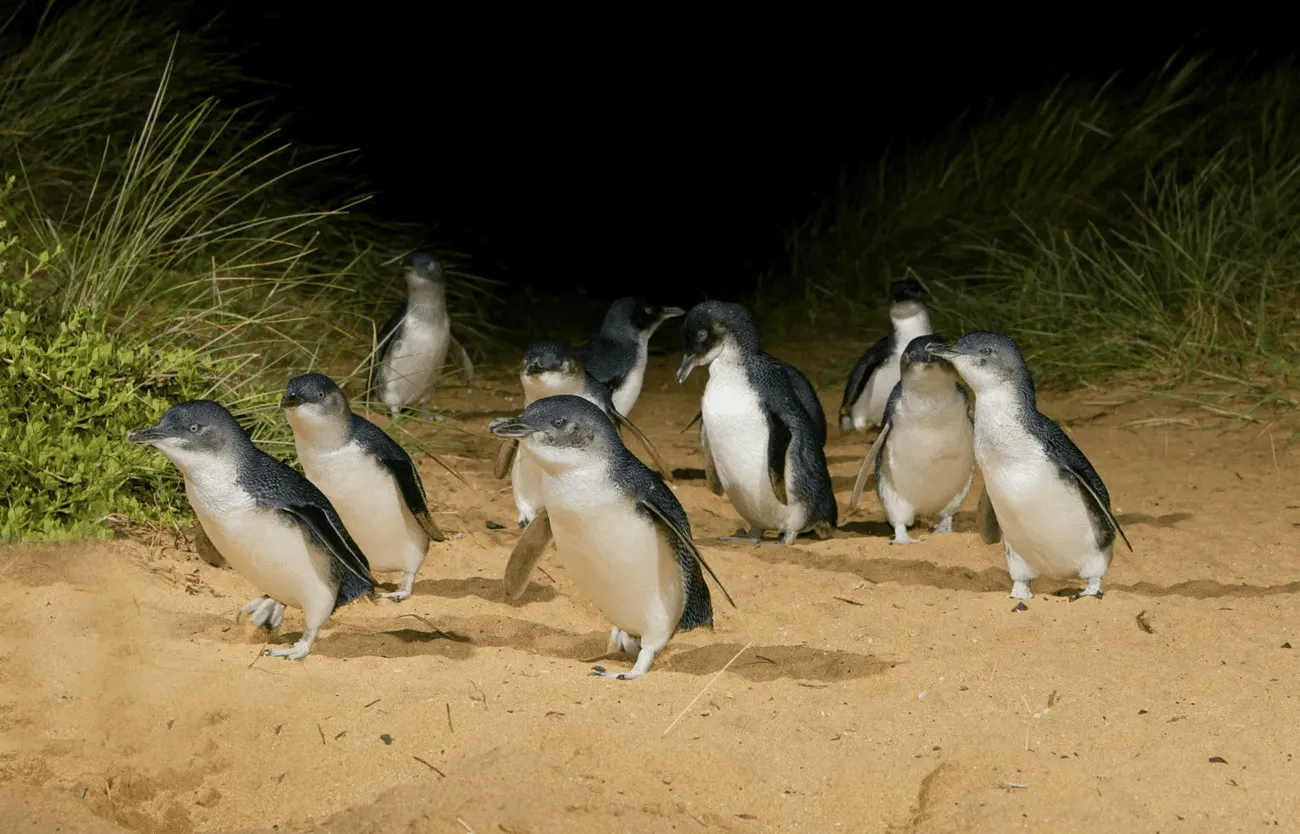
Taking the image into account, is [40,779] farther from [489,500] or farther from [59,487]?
[489,500]

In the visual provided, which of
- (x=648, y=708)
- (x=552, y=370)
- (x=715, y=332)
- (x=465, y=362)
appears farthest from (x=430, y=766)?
(x=465, y=362)

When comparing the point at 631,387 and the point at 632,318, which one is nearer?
the point at 631,387

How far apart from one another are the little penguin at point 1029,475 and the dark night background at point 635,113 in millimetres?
5920

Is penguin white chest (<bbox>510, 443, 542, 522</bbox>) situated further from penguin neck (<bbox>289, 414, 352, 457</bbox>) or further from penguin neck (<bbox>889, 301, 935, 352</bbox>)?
penguin neck (<bbox>889, 301, 935, 352</bbox>)

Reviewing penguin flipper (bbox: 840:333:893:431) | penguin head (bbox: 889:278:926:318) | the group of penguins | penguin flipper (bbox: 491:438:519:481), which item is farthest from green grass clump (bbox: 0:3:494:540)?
penguin head (bbox: 889:278:926:318)

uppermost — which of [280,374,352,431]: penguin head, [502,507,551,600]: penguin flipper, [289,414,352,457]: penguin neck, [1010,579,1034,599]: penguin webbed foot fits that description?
[280,374,352,431]: penguin head

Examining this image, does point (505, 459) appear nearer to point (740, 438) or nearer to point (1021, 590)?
point (740, 438)

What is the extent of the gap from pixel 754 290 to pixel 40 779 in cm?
697

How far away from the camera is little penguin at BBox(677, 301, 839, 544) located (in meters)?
5.48

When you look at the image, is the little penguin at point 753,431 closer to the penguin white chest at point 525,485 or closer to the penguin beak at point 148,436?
the penguin white chest at point 525,485

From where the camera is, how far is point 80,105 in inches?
305

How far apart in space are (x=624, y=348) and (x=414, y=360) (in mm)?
1068

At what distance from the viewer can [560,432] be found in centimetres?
380

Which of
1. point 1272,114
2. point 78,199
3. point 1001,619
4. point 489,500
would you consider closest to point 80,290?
point 489,500
